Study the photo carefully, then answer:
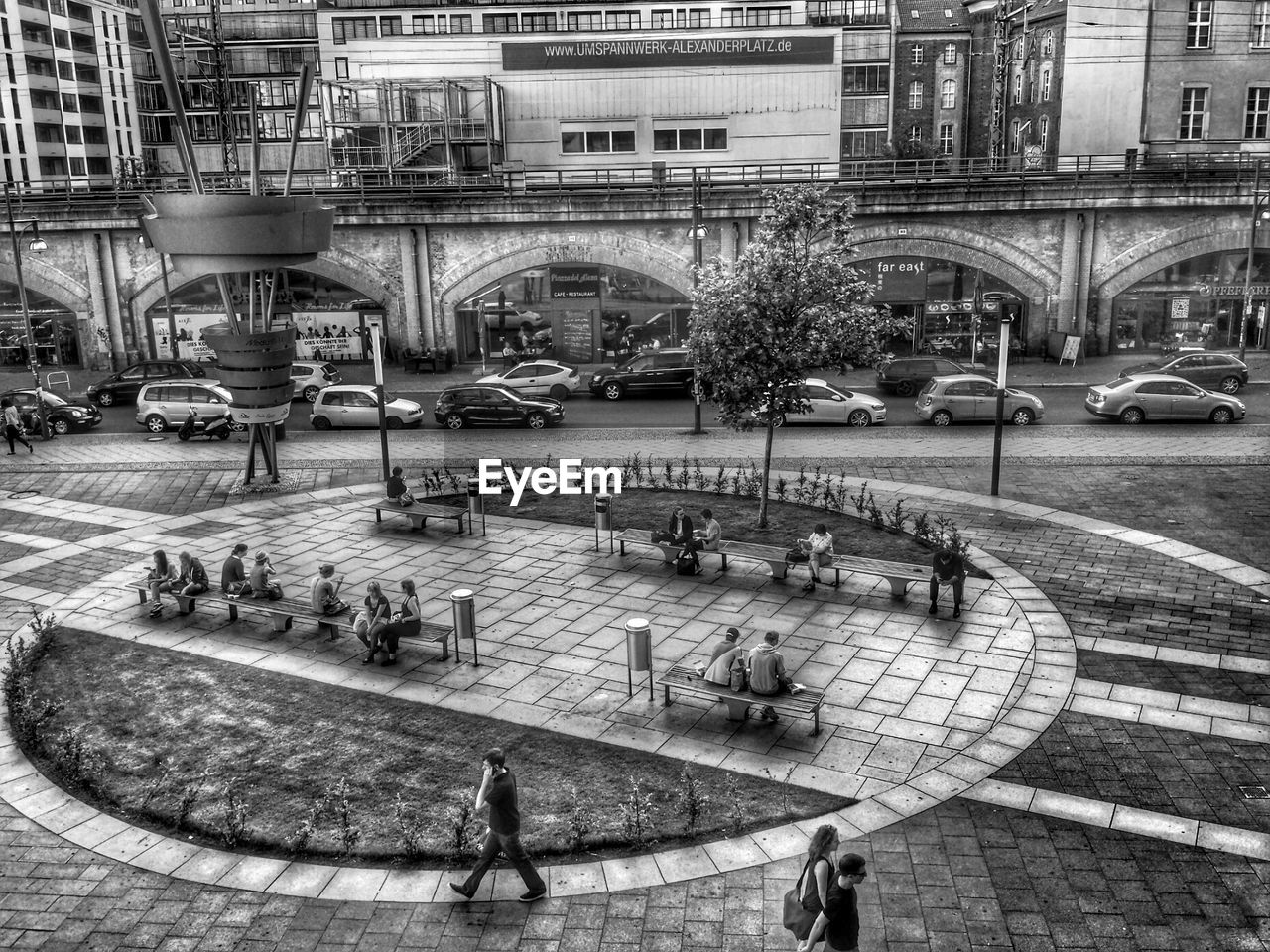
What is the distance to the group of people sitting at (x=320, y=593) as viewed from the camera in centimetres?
1361

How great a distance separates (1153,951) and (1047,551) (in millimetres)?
9978

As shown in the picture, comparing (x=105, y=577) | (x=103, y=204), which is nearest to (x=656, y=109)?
(x=103, y=204)

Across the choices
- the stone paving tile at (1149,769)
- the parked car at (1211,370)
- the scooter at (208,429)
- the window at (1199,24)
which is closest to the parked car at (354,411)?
the scooter at (208,429)

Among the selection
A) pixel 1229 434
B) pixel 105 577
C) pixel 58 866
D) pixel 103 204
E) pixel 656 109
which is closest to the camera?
pixel 58 866

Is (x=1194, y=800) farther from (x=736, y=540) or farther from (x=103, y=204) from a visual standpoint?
(x=103, y=204)

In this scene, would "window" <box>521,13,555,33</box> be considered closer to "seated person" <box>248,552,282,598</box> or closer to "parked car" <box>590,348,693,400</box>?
"parked car" <box>590,348,693,400</box>

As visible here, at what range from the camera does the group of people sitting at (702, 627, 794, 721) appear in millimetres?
11734

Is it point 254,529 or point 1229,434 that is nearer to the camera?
point 254,529

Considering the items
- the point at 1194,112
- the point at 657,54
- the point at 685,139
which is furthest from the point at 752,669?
the point at 1194,112

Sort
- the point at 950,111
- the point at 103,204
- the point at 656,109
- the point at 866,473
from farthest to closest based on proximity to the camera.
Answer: the point at 950,111 < the point at 656,109 < the point at 103,204 < the point at 866,473

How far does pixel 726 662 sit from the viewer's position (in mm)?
Result: 11945

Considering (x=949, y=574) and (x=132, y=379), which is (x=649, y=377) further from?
(x=949, y=574)

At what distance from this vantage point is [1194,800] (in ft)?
33.6

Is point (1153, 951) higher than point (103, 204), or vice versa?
point (103, 204)
